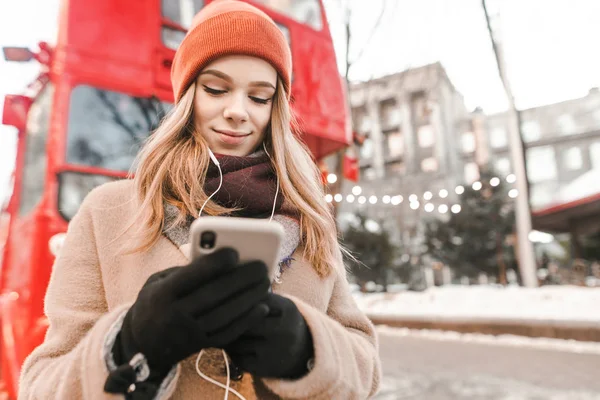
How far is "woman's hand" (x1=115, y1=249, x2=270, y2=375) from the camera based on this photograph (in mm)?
756

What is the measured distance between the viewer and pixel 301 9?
15.2 ft

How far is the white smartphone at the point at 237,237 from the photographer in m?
0.74

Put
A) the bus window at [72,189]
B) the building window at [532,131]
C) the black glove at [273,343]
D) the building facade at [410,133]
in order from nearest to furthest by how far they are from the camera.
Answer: the black glove at [273,343] < the bus window at [72,189] < the building facade at [410,133] < the building window at [532,131]

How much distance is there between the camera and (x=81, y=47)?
3.03 m

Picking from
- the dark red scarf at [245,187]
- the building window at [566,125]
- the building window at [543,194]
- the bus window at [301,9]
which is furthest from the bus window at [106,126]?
the building window at [566,125]

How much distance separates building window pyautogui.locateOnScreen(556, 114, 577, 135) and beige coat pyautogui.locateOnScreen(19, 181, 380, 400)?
129 feet

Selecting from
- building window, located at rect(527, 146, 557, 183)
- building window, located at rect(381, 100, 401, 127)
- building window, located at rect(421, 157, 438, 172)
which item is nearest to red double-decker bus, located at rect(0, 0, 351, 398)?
building window, located at rect(421, 157, 438, 172)

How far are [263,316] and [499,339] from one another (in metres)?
6.04

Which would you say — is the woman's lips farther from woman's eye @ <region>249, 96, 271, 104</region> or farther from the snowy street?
the snowy street

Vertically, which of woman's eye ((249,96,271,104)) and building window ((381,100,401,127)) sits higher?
building window ((381,100,401,127))

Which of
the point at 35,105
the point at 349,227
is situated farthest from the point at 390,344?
the point at 349,227

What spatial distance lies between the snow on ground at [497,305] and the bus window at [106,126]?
5316 mm

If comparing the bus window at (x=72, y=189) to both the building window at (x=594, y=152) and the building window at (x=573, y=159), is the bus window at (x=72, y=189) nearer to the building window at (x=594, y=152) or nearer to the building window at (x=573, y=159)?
the building window at (x=594, y=152)

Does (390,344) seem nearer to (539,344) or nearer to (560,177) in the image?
(539,344)
